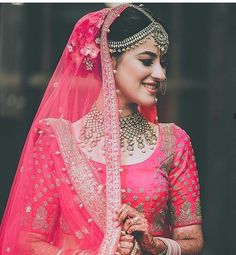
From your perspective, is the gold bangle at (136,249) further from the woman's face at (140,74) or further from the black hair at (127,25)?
the black hair at (127,25)

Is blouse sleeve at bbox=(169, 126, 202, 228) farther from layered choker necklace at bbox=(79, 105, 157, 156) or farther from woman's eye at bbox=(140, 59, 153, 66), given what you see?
woman's eye at bbox=(140, 59, 153, 66)

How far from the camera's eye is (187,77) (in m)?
2.24

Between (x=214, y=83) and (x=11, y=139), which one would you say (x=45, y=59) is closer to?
(x=11, y=139)

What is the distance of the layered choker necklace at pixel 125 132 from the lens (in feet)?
5.74

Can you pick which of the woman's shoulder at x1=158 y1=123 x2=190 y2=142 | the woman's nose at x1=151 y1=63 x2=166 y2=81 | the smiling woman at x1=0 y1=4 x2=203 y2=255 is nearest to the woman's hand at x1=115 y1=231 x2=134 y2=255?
the smiling woman at x1=0 y1=4 x2=203 y2=255

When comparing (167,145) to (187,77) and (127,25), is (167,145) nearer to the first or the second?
(127,25)

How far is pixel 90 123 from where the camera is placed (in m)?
1.76

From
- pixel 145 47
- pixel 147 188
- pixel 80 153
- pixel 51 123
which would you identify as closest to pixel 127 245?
pixel 147 188

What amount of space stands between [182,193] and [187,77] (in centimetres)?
60

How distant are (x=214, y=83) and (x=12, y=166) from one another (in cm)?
71

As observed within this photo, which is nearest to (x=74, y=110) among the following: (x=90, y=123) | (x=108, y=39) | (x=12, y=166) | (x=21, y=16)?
(x=90, y=123)

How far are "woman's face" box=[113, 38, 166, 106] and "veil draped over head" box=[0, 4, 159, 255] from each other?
29 mm

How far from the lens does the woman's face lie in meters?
1.73

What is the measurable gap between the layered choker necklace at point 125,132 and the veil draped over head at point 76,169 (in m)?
0.02
